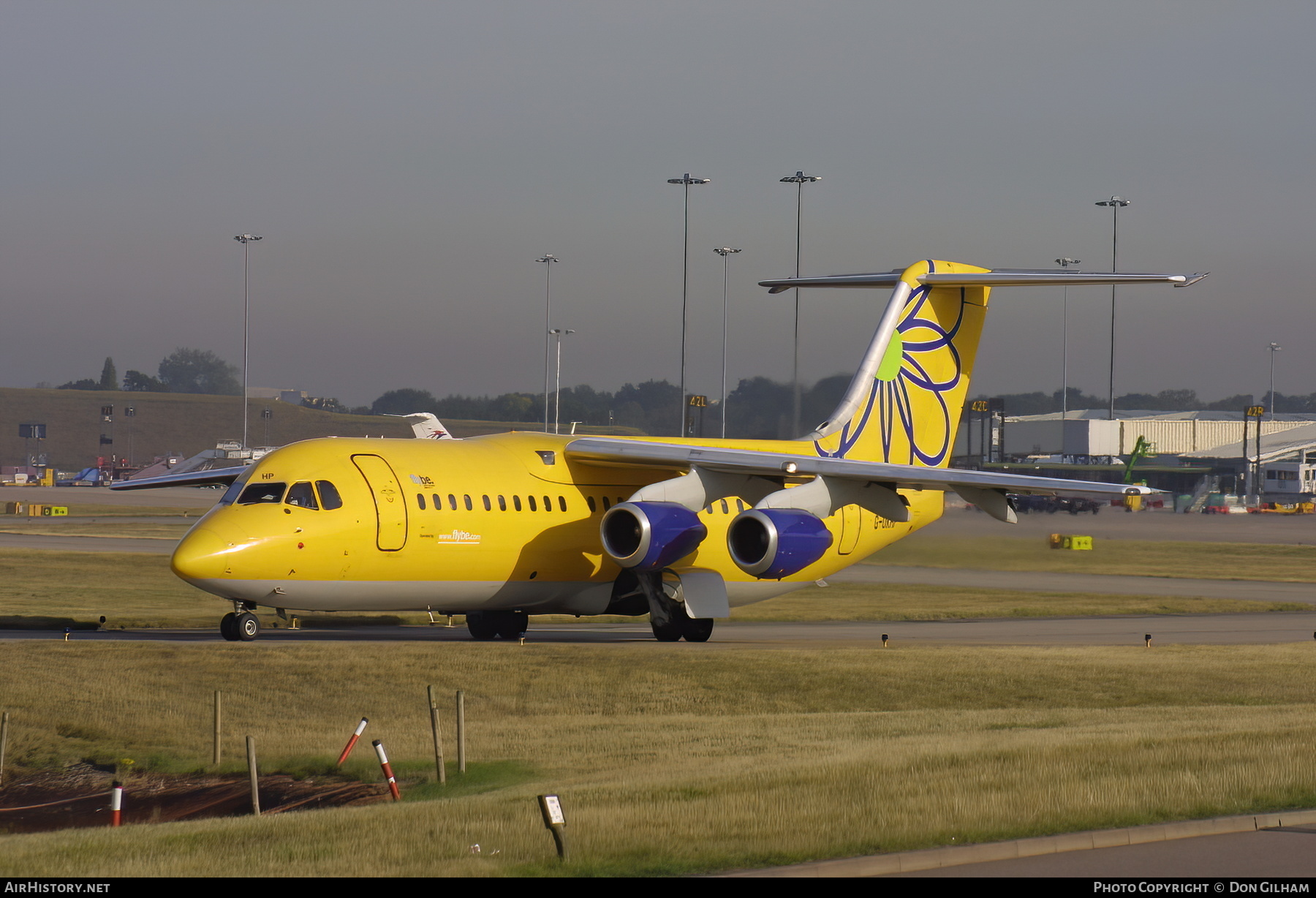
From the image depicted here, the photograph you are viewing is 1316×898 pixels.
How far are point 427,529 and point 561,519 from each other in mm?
3126

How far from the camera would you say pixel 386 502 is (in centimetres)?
2566

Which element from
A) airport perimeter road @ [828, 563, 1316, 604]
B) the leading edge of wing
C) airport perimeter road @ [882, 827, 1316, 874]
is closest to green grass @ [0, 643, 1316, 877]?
airport perimeter road @ [882, 827, 1316, 874]

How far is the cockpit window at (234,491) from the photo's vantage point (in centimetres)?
2498

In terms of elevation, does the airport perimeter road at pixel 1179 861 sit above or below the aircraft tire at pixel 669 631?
above

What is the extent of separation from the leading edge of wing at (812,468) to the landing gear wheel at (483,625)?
3.75m

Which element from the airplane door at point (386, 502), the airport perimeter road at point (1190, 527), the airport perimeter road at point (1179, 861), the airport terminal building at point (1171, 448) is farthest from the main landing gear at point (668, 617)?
the airport terminal building at point (1171, 448)

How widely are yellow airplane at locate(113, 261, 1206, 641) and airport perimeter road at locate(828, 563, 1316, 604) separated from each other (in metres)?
15.9

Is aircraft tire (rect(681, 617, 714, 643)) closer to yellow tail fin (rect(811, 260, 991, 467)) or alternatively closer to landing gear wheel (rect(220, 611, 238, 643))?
yellow tail fin (rect(811, 260, 991, 467))

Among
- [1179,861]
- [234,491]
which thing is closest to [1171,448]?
[234,491]

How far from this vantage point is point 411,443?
89.8 feet

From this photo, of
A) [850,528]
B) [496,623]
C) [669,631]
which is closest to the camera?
[669,631]

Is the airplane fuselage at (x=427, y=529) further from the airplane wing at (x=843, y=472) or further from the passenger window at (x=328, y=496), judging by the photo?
the airplane wing at (x=843, y=472)

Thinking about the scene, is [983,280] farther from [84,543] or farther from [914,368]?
[84,543]

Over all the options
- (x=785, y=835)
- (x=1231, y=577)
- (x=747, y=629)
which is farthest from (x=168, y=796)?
(x=1231, y=577)
